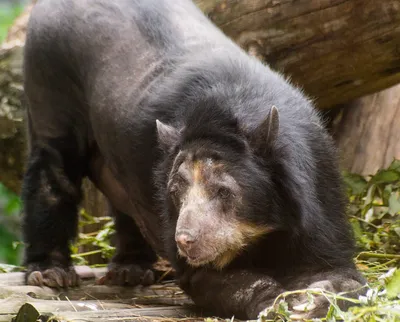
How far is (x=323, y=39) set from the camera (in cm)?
625

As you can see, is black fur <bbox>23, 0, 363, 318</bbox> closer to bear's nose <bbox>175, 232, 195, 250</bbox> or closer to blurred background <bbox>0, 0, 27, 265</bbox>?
bear's nose <bbox>175, 232, 195, 250</bbox>

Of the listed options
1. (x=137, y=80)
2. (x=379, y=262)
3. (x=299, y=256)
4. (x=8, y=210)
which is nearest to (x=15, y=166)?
(x=8, y=210)

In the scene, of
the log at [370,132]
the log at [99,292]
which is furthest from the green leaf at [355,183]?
the log at [99,292]

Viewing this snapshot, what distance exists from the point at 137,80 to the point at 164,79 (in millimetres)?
300

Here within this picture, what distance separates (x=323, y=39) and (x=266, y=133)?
6.89 feet

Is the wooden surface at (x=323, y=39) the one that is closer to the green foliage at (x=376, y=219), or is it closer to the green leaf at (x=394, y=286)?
the green foliage at (x=376, y=219)

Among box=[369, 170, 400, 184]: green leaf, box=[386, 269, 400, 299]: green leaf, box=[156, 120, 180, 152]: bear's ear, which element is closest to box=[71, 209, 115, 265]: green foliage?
box=[369, 170, 400, 184]: green leaf

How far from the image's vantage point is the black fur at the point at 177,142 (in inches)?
177

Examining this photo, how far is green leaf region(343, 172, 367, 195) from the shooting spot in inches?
274

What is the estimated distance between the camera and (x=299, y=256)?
4.69 m

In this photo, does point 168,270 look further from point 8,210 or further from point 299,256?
point 8,210

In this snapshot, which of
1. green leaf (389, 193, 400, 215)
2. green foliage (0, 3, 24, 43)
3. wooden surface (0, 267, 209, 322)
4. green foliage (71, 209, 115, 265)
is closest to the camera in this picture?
wooden surface (0, 267, 209, 322)

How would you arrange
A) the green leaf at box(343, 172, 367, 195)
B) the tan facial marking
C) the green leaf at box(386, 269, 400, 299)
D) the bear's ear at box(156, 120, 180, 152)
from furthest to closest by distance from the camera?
the green leaf at box(343, 172, 367, 195)
the bear's ear at box(156, 120, 180, 152)
the tan facial marking
the green leaf at box(386, 269, 400, 299)

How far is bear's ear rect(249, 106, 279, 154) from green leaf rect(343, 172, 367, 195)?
2.71 meters
